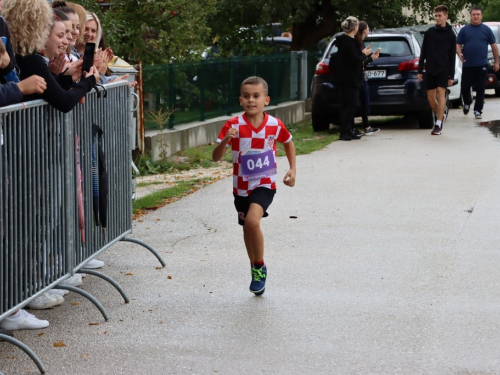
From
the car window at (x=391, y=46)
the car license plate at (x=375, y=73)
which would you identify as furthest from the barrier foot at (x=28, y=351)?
the car window at (x=391, y=46)

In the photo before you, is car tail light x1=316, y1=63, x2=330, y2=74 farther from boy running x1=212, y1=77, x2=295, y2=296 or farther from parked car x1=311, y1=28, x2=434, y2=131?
boy running x1=212, y1=77, x2=295, y2=296

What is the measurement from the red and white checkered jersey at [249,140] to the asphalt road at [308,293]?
67cm

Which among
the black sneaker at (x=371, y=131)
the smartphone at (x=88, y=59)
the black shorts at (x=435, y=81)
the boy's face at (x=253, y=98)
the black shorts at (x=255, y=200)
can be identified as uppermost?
the smartphone at (x=88, y=59)

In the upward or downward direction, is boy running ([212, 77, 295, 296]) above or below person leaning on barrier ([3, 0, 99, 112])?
below

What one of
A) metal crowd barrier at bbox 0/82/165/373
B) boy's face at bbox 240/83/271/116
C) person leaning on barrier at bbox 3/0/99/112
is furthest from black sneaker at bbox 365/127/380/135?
person leaning on barrier at bbox 3/0/99/112

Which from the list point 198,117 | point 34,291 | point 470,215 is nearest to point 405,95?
point 198,117

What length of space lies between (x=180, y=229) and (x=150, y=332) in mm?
3109

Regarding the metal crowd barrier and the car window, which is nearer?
the metal crowd barrier

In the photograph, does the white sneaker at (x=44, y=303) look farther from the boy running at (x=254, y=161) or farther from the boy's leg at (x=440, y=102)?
the boy's leg at (x=440, y=102)

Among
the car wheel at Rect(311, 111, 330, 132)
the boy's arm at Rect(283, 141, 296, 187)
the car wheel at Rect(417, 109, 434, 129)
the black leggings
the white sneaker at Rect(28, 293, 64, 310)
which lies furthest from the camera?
the car wheel at Rect(311, 111, 330, 132)

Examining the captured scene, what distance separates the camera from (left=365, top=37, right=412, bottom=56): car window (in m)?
17.0

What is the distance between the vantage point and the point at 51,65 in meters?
6.30

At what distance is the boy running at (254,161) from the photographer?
6.47 meters

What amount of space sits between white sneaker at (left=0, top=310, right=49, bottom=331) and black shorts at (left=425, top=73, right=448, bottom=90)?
11.3 meters
